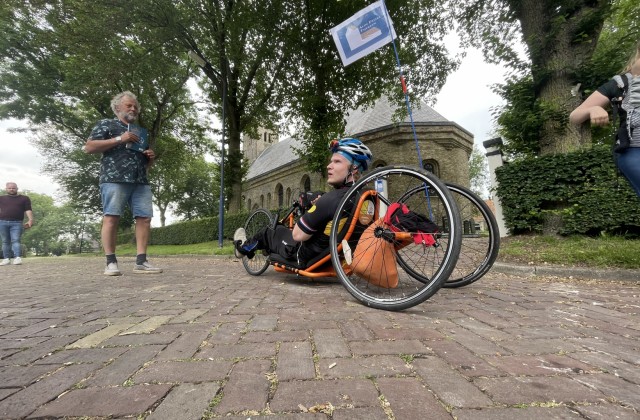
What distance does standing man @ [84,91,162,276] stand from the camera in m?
3.96

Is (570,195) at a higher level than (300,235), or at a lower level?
higher

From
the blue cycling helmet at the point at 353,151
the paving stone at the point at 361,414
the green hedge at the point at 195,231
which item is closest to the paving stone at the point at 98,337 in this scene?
the paving stone at the point at 361,414

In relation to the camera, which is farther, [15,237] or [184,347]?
[15,237]

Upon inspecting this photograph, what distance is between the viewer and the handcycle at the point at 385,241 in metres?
1.92

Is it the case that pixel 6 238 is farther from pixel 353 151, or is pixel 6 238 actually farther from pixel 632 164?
pixel 632 164

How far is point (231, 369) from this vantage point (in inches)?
44.8

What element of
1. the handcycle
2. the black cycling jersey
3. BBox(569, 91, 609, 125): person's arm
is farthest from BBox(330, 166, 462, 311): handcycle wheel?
BBox(569, 91, 609, 125): person's arm

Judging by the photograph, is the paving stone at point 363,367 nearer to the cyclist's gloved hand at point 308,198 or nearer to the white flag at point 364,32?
the cyclist's gloved hand at point 308,198

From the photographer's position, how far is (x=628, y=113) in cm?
249

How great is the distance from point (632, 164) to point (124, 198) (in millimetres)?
5696

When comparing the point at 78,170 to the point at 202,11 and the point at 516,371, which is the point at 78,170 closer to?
the point at 202,11

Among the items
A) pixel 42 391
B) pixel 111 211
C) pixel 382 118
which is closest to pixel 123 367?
pixel 42 391

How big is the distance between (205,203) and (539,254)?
44.6 m

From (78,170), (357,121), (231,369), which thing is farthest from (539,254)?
(78,170)
